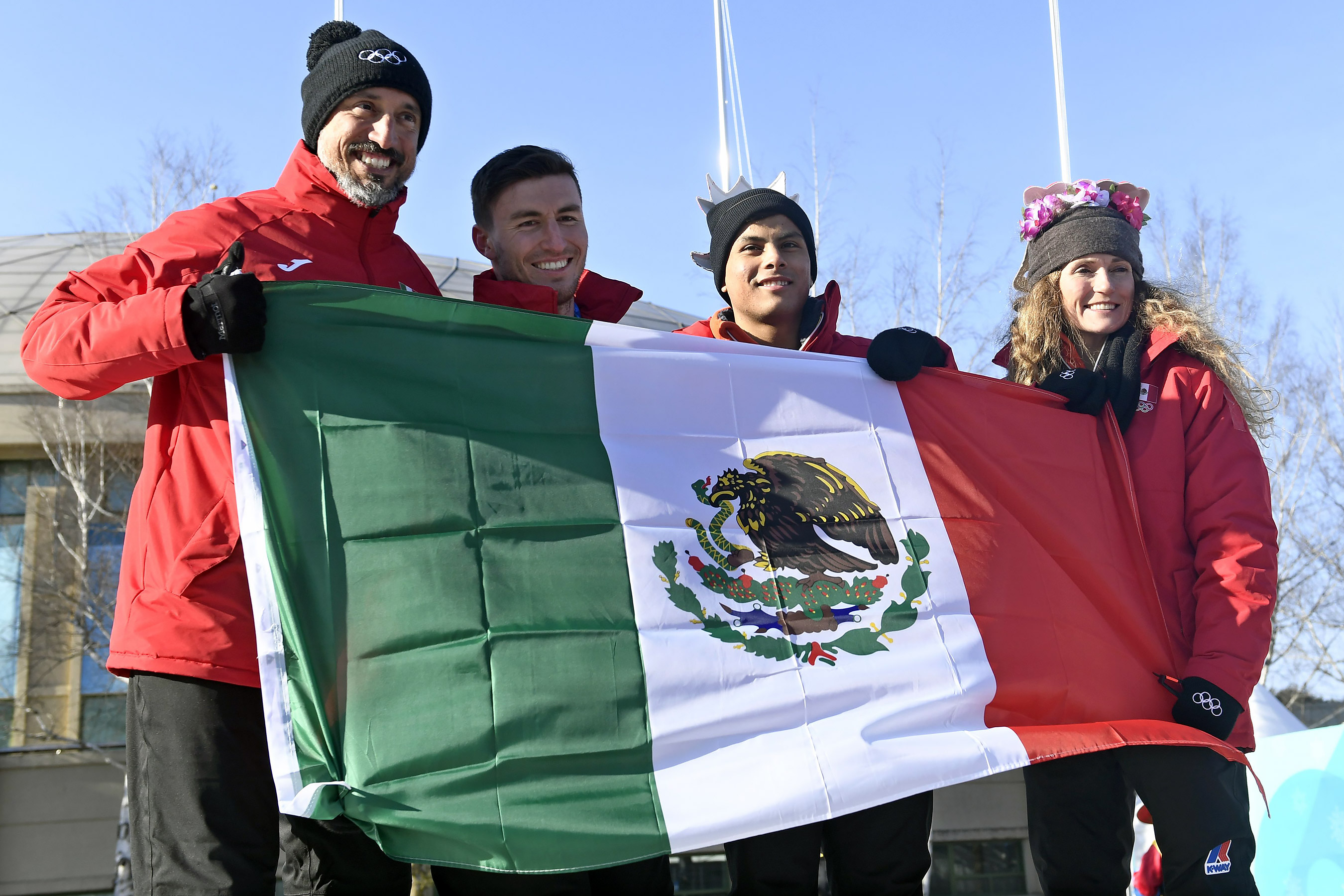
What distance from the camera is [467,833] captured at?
230 cm

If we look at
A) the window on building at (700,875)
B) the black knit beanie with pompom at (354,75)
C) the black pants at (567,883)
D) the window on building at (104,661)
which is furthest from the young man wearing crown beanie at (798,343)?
the window on building at (104,661)

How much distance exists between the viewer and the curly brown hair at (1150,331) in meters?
3.24

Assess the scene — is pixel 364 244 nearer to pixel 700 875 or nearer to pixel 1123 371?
pixel 1123 371

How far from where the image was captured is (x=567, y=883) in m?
2.50

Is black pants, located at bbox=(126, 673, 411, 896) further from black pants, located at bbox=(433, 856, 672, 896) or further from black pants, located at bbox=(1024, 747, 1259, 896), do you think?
black pants, located at bbox=(1024, 747, 1259, 896)

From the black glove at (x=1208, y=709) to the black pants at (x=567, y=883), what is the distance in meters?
1.38

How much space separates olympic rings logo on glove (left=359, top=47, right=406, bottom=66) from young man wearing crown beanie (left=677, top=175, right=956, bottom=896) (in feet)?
3.64

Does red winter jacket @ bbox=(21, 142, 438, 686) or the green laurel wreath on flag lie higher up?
red winter jacket @ bbox=(21, 142, 438, 686)

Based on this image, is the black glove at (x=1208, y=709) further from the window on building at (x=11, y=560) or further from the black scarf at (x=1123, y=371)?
the window on building at (x=11, y=560)

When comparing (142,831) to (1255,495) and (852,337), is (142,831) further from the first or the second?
(1255,495)

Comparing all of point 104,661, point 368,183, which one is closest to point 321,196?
point 368,183

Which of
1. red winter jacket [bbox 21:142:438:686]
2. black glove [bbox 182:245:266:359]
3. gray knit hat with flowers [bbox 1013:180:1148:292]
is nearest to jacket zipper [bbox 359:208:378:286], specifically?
red winter jacket [bbox 21:142:438:686]

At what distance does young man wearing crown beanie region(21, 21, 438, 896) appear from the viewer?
7.48 ft

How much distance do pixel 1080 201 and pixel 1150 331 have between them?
495mm
